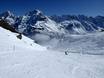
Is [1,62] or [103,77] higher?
[1,62]

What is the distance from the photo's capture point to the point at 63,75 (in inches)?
588

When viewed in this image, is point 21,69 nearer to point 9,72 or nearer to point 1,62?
point 9,72

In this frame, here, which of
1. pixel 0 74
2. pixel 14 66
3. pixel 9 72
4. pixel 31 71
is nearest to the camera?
pixel 0 74

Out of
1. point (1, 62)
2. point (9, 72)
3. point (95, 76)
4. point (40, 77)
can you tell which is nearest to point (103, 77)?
point (95, 76)

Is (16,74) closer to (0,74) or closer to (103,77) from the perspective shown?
(0,74)

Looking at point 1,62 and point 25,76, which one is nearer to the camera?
point 25,76

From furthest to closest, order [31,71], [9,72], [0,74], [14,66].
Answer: [14,66]
[31,71]
[9,72]
[0,74]

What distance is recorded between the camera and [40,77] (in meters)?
13.8

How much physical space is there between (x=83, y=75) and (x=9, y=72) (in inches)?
255

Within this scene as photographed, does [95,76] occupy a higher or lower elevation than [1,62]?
lower

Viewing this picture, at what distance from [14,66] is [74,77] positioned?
231 inches

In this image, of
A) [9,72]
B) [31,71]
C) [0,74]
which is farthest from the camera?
[31,71]

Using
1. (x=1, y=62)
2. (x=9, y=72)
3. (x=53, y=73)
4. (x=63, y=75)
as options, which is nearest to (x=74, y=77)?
(x=63, y=75)

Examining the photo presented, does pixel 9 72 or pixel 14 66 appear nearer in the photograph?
pixel 9 72
